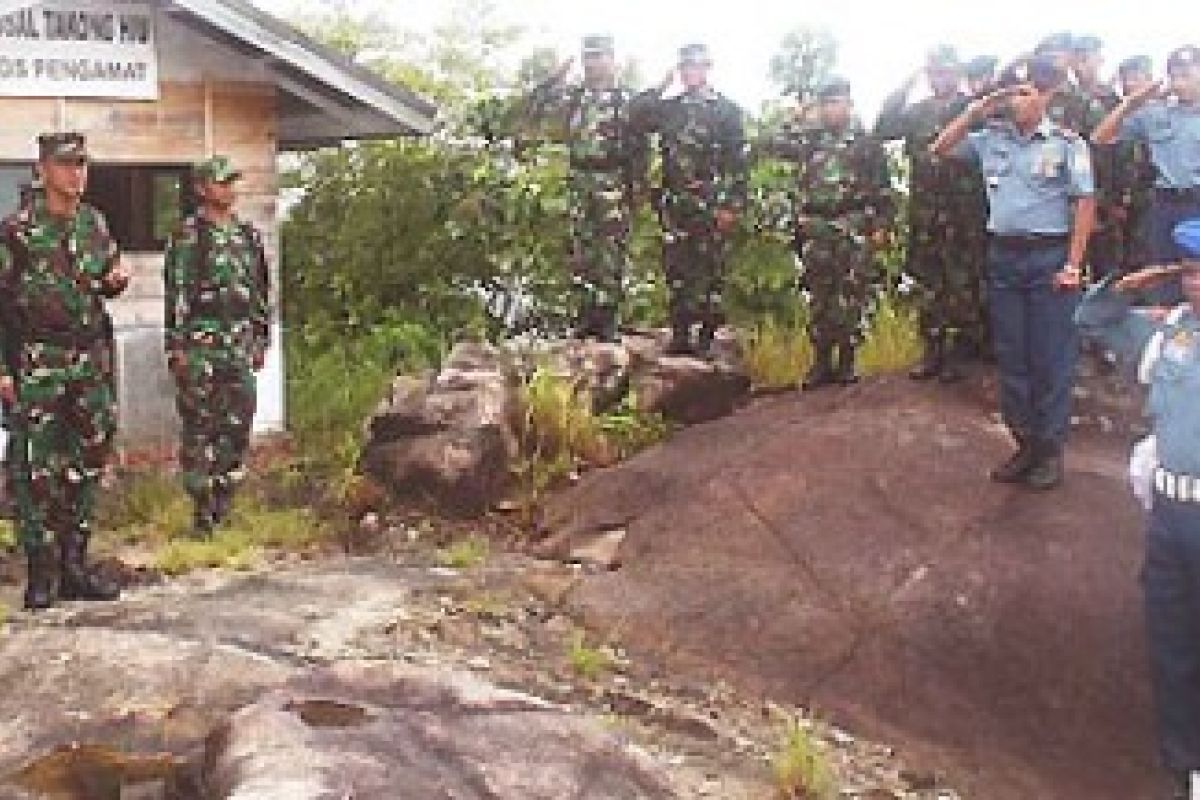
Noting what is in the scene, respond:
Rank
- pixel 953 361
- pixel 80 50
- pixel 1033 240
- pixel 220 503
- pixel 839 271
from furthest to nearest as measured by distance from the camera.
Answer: pixel 80 50, pixel 839 271, pixel 953 361, pixel 220 503, pixel 1033 240

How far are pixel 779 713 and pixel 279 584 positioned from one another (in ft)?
→ 7.54

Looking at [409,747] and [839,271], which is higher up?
[839,271]

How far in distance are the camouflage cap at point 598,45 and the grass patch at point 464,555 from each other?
11.3ft

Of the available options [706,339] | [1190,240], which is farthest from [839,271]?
[1190,240]

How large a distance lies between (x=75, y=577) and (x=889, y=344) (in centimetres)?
520

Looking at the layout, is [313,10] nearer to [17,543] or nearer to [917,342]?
[917,342]

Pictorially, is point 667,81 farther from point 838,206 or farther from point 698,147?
point 838,206

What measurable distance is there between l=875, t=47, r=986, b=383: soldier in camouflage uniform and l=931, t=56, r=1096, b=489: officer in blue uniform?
4.15 ft

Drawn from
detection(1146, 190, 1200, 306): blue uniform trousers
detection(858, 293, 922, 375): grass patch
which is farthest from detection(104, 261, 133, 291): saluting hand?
detection(1146, 190, 1200, 306): blue uniform trousers

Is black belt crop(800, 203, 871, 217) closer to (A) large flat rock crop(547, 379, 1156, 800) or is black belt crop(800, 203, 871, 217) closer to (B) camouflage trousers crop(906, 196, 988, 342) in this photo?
(B) camouflage trousers crop(906, 196, 988, 342)

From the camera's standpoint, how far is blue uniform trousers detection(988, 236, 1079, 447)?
8031 millimetres

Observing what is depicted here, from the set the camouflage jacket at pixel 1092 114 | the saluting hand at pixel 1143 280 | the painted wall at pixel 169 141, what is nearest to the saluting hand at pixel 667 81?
the camouflage jacket at pixel 1092 114

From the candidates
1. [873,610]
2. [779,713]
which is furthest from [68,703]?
[873,610]

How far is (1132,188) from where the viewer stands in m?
10.3
